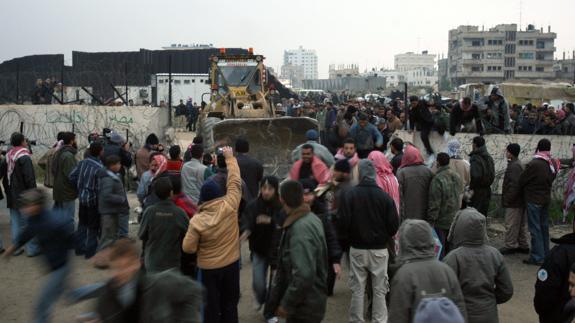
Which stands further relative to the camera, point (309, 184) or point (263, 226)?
point (309, 184)

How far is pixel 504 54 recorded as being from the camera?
12838 centimetres

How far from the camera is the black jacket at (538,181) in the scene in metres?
9.60

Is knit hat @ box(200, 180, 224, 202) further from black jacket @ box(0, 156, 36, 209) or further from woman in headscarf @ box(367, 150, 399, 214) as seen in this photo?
black jacket @ box(0, 156, 36, 209)

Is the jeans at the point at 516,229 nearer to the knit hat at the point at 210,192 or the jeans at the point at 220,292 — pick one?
the jeans at the point at 220,292

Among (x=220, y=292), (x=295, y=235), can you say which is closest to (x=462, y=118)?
(x=220, y=292)

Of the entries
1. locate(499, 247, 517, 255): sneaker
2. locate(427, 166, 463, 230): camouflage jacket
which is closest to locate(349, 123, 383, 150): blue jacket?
locate(499, 247, 517, 255): sneaker

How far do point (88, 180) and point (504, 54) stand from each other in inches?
5071

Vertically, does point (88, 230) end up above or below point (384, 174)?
below

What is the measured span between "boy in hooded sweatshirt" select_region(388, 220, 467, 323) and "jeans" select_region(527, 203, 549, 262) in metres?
5.69

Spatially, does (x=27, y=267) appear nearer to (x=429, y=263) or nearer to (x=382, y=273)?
(x=382, y=273)

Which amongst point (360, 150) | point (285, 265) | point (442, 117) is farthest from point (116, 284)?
point (442, 117)

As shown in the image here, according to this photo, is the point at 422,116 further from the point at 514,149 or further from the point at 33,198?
the point at 33,198

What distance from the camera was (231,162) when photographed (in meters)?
6.72

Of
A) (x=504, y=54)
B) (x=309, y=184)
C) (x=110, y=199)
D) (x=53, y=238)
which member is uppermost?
(x=504, y=54)
